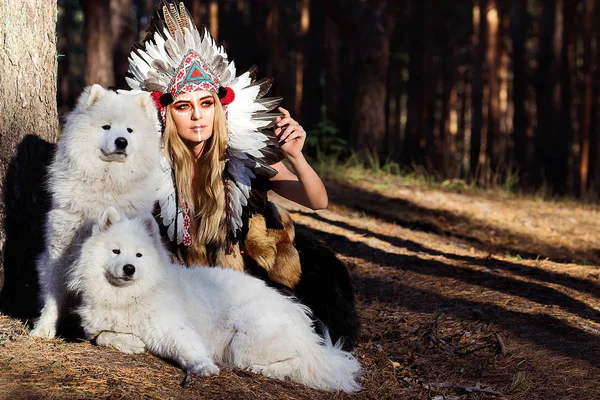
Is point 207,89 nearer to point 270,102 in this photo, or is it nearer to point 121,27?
point 270,102

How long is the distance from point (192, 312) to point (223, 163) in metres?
1.16

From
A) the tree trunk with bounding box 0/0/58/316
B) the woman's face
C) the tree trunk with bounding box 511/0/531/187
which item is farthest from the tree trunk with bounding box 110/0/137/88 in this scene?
the tree trunk with bounding box 511/0/531/187

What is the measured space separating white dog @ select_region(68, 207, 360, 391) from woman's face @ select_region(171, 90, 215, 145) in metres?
0.87

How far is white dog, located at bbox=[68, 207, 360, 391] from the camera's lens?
344cm

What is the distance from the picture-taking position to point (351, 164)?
1209cm

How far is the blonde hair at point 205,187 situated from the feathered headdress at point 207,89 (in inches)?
2.1

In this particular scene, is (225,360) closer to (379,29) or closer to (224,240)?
(224,240)

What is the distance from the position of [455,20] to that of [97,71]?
2293 cm

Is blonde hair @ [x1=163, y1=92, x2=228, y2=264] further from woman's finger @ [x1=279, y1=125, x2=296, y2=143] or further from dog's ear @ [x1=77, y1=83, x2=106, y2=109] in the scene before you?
dog's ear @ [x1=77, y1=83, x2=106, y2=109]

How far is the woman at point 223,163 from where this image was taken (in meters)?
4.30

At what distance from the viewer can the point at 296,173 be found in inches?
179

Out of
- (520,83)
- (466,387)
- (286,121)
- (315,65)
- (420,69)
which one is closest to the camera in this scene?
(466,387)

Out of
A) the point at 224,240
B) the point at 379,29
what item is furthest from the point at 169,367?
the point at 379,29

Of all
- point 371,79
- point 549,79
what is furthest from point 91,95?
point 549,79
